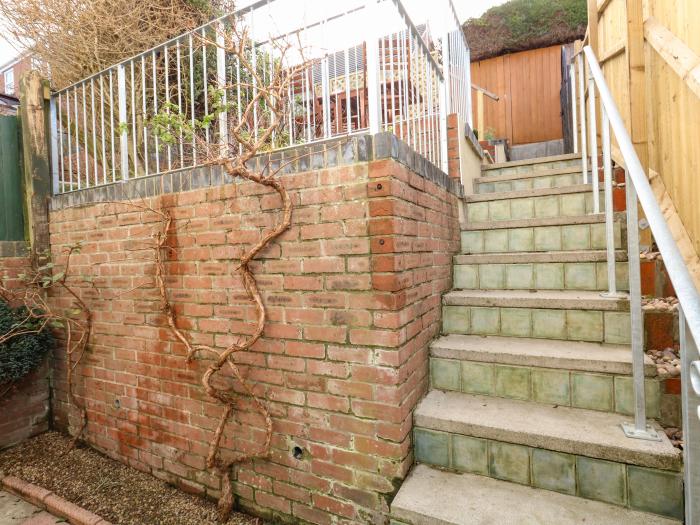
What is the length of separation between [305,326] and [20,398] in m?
2.59

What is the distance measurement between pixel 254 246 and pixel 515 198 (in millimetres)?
2040

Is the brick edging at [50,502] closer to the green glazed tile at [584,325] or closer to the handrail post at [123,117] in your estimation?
the handrail post at [123,117]

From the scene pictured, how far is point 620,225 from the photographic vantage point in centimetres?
221

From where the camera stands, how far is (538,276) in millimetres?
2268

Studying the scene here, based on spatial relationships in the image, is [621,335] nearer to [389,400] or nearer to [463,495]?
[463,495]

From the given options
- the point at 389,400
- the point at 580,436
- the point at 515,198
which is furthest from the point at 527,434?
the point at 515,198

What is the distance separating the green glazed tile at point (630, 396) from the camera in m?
1.54

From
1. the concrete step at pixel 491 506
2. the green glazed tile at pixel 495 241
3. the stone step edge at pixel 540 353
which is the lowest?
the concrete step at pixel 491 506

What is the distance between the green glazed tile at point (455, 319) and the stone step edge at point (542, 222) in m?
0.72

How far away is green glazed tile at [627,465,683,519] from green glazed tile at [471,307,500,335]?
2.87 ft

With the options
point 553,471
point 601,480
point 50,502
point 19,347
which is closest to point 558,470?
point 553,471

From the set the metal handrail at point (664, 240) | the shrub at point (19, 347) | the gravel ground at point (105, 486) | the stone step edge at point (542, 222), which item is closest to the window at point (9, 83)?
the shrub at point (19, 347)

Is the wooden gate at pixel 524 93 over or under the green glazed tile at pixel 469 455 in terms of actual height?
over

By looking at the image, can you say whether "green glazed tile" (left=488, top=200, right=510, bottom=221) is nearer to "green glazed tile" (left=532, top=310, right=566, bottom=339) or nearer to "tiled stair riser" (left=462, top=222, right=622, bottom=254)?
"tiled stair riser" (left=462, top=222, right=622, bottom=254)
